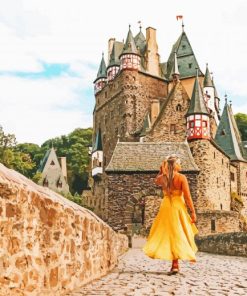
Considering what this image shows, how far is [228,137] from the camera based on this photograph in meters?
60.4

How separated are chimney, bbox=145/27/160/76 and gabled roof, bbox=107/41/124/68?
4284 millimetres

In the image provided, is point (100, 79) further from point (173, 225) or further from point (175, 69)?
point (173, 225)

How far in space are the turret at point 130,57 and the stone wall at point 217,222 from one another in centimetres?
3175

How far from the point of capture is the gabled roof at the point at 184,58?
239 feet

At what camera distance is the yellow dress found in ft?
25.7

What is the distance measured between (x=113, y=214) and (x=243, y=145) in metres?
28.1

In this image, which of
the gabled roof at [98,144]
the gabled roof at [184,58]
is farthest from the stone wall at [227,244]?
the gabled roof at [184,58]

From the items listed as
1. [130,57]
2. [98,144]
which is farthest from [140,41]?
[98,144]

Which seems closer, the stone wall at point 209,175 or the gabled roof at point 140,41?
the stone wall at point 209,175

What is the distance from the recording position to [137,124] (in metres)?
65.9

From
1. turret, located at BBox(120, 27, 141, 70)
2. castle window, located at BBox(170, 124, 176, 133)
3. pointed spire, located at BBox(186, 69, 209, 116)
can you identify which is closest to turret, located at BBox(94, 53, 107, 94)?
turret, located at BBox(120, 27, 141, 70)

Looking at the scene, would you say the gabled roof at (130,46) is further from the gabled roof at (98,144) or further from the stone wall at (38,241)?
the stone wall at (38,241)

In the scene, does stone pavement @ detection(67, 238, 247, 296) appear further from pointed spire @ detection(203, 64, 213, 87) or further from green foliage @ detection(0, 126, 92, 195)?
pointed spire @ detection(203, 64, 213, 87)

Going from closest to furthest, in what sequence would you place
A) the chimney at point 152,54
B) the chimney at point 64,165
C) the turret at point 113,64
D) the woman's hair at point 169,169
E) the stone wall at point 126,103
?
the woman's hair at point 169,169
the stone wall at point 126,103
the chimney at point 152,54
the turret at point 113,64
the chimney at point 64,165
